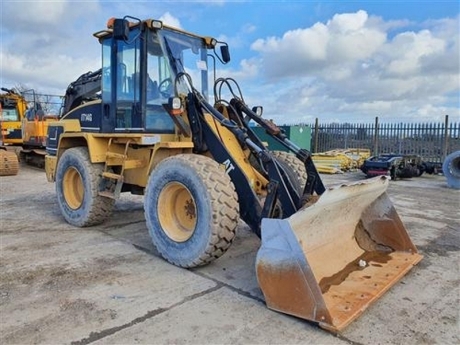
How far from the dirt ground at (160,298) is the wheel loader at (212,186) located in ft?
0.54

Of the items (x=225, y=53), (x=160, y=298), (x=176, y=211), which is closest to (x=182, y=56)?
(x=225, y=53)

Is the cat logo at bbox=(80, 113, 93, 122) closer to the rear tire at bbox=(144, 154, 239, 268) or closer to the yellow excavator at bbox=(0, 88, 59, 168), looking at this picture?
the rear tire at bbox=(144, 154, 239, 268)

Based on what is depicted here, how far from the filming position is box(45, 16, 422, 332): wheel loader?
3.02 metres

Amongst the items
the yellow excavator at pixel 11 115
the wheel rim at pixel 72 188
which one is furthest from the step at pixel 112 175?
the yellow excavator at pixel 11 115

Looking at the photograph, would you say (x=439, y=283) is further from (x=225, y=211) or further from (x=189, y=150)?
(x=189, y=150)

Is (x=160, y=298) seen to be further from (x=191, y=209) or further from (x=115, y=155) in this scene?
(x=115, y=155)

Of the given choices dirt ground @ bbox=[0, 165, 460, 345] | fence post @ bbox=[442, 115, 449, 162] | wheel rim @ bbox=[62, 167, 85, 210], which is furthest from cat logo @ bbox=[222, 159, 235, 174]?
fence post @ bbox=[442, 115, 449, 162]

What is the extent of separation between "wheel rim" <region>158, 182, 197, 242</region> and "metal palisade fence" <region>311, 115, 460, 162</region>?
13144 millimetres

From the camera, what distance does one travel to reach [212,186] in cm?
358

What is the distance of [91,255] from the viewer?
14.2ft

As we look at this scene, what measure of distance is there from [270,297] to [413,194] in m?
6.98

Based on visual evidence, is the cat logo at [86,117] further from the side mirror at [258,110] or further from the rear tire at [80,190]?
the side mirror at [258,110]

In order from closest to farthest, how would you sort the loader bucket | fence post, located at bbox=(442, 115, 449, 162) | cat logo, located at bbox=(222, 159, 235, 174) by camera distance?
the loader bucket → cat logo, located at bbox=(222, 159, 235, 174) → fence post, located at bbox=(442, 115, 449, 162)

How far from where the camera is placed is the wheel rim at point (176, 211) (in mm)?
4059
